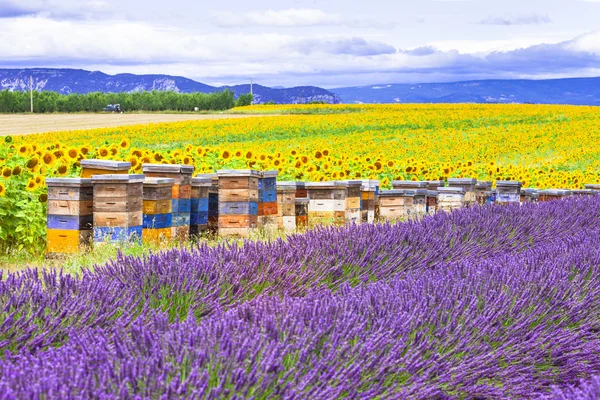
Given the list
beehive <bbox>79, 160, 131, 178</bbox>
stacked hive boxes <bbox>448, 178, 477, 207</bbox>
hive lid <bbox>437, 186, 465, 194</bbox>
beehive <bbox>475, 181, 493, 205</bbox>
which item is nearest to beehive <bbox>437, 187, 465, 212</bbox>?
hive lid <bbox>437, 186, 465, 194</bbox>

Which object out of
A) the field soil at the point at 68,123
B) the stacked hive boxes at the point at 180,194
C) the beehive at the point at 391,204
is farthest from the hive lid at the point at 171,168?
the field soil at the point at 68,123

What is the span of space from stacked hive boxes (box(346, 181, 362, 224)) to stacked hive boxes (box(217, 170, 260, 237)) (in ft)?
5.23

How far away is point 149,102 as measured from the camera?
90.1 metres

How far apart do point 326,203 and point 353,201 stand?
0.39m

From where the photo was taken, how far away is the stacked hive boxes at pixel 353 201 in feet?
33.5

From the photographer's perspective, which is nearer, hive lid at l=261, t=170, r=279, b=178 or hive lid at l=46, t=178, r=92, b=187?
hive lid at l=46, t=178, r=92, b=187

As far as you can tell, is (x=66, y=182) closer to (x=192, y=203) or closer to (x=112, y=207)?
(x=112, y=207)

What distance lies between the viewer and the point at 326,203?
33.2 feet

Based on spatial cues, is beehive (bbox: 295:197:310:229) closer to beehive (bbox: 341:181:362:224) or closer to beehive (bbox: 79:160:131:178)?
beehive (bbox: 341:181:362:224)

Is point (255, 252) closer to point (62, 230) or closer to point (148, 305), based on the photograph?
point (148, 305)

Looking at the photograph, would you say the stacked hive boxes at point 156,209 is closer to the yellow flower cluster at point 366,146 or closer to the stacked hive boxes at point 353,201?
the yellow flower cluster at point 366,146

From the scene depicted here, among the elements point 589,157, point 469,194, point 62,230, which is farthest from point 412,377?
point 589,157

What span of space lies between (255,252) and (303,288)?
52cm

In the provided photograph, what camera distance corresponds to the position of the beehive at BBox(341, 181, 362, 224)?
10.2 metres
